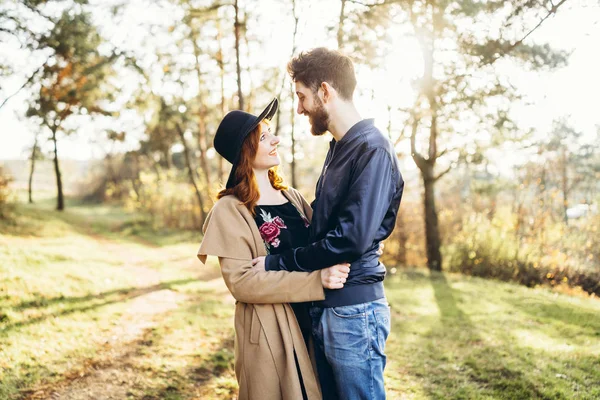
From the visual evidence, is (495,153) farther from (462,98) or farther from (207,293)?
(207,293)

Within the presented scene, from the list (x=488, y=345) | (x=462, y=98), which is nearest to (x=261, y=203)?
(x=488, y=345)

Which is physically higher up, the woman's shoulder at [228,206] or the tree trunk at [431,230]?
the woman's shoulder at [228,206]

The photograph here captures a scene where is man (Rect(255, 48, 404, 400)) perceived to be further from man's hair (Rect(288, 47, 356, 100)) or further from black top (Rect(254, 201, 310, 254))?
black top (Rect(254, 201, 310, 254))

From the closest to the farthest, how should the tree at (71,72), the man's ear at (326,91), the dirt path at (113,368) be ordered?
1. the man's ear at (326,91)
2. the dirt path at (113,368)
3. the tree at (71,72)

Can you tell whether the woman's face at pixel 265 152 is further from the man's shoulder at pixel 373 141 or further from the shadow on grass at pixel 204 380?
the shadow on grass at pixel 204 380

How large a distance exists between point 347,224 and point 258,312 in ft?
2.17

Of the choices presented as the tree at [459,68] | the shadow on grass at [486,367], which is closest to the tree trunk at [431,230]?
the tree at [459,68]

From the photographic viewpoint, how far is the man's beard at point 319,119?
80.3 inches

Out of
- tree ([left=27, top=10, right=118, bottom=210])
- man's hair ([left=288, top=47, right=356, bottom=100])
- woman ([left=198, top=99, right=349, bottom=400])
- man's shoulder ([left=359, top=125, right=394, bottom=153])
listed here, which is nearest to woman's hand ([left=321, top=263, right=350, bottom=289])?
woman ([left=198, top=99, right=349, bottom=400])

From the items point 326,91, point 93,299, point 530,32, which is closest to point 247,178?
point 326,91

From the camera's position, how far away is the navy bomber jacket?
1.78 metres

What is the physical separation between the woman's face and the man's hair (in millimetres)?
401

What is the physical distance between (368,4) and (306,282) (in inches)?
251

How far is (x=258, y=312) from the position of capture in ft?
6.86
